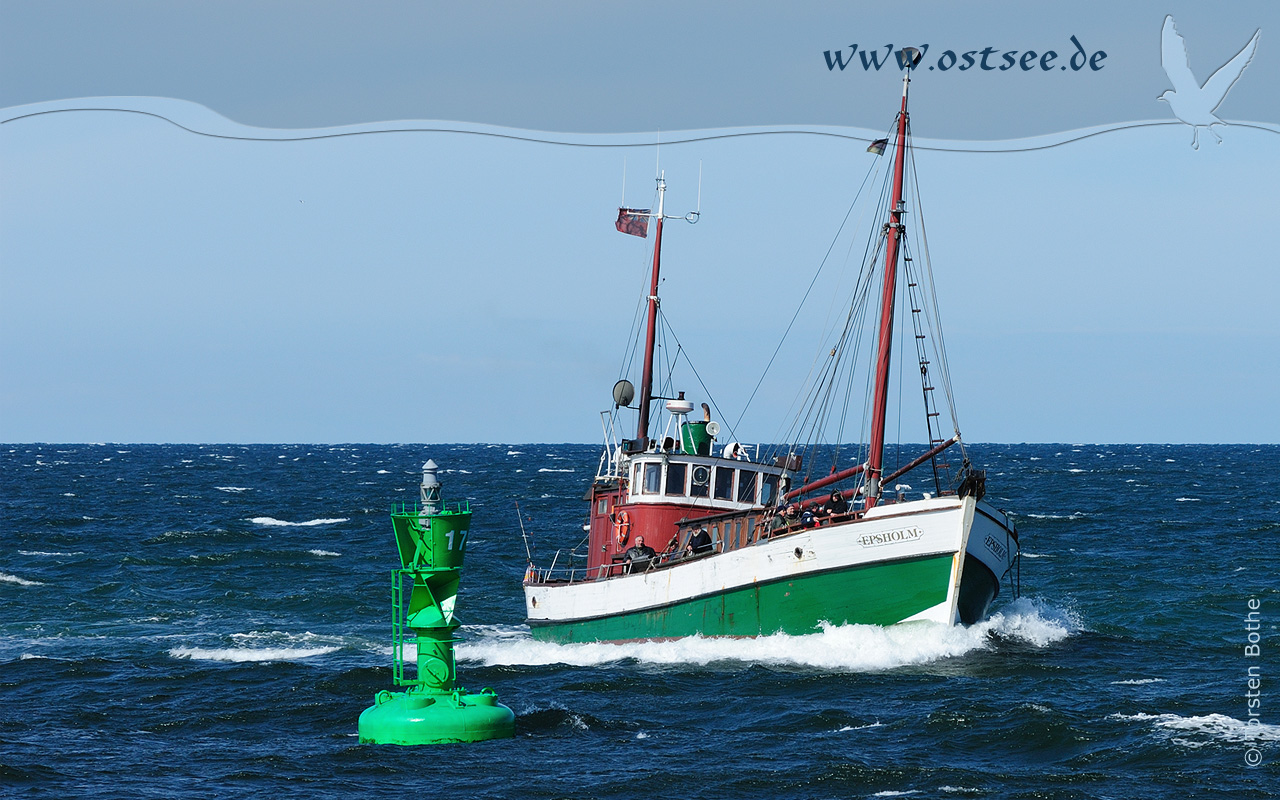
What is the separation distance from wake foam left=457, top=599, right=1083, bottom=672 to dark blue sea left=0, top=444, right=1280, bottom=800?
69 mm

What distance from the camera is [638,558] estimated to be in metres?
34.0

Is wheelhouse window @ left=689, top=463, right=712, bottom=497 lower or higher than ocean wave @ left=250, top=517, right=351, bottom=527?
higher

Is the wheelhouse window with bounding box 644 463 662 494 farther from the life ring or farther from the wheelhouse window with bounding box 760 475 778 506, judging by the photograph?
the wheelhouse window with bounding box 760 475 778 506

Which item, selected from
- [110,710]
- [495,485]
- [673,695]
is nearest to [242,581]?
[110,710]

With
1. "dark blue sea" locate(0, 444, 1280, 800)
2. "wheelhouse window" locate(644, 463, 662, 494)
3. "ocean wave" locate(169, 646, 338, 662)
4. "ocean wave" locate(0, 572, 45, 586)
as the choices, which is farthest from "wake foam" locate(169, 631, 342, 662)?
"ocean wave" locate(0, 572, 45, 586)

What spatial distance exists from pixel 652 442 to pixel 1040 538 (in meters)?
32.3

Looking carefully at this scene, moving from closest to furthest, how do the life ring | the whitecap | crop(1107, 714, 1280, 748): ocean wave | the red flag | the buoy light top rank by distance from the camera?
the buoy light top < crop(1107, 714, 1280, 748): ocean wave < the whitecap < the life ring < the red flag

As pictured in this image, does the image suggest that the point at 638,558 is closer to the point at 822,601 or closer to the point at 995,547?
the point at 822,601

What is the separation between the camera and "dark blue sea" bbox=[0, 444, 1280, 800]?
810 inches

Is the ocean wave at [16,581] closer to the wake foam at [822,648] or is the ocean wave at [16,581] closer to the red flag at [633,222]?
the wake foam at [822,648]

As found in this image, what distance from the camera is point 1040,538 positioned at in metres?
63.4

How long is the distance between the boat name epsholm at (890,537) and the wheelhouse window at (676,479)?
6.51 meters

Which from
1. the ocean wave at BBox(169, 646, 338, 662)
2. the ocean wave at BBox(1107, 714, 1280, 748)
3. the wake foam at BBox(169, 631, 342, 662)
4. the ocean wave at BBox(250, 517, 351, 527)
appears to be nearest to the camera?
the ocean wave at BBox(1107, 714, 1280, 748)

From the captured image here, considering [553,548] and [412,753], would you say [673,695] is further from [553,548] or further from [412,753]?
[553,548]
